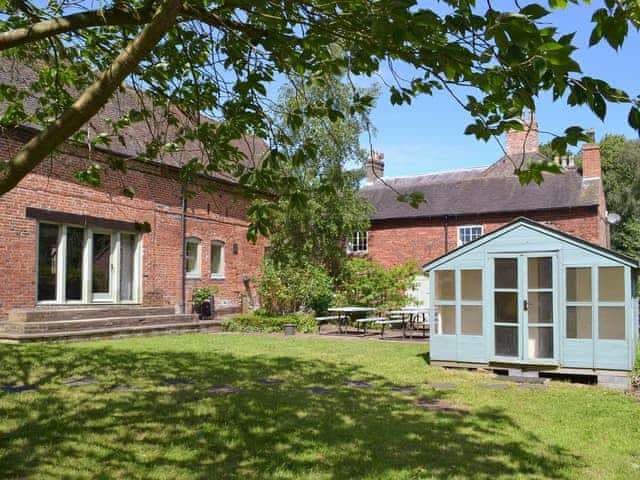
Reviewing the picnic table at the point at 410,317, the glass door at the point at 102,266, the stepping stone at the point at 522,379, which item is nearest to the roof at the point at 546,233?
the stepping stone at the point at 522,379

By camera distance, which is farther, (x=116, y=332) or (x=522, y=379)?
(x=116, y=332)

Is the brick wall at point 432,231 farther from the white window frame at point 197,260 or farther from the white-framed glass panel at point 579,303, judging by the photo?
the white-framed glass panel at point 579,303

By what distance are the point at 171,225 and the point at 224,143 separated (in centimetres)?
1522

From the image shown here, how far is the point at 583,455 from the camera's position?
597 centimetres

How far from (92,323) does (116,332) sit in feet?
2.16

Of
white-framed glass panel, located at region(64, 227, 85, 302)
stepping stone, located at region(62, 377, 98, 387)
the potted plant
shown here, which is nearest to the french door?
stepping stone, located at region(62, 377, 98, 387)

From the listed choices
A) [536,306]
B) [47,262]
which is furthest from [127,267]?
[536,306]

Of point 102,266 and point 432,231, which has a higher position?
point 432,231

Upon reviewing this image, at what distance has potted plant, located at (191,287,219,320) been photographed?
2119 cm

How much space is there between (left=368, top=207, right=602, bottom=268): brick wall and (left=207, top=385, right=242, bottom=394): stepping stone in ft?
57.4

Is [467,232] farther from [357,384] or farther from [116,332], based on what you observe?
[357,384]

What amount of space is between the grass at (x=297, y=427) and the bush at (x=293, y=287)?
11.1 metres

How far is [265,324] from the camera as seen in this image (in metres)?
19.9

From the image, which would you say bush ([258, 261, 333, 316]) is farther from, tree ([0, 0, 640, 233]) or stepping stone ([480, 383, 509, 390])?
tree ([0, 0, 640, 233])
